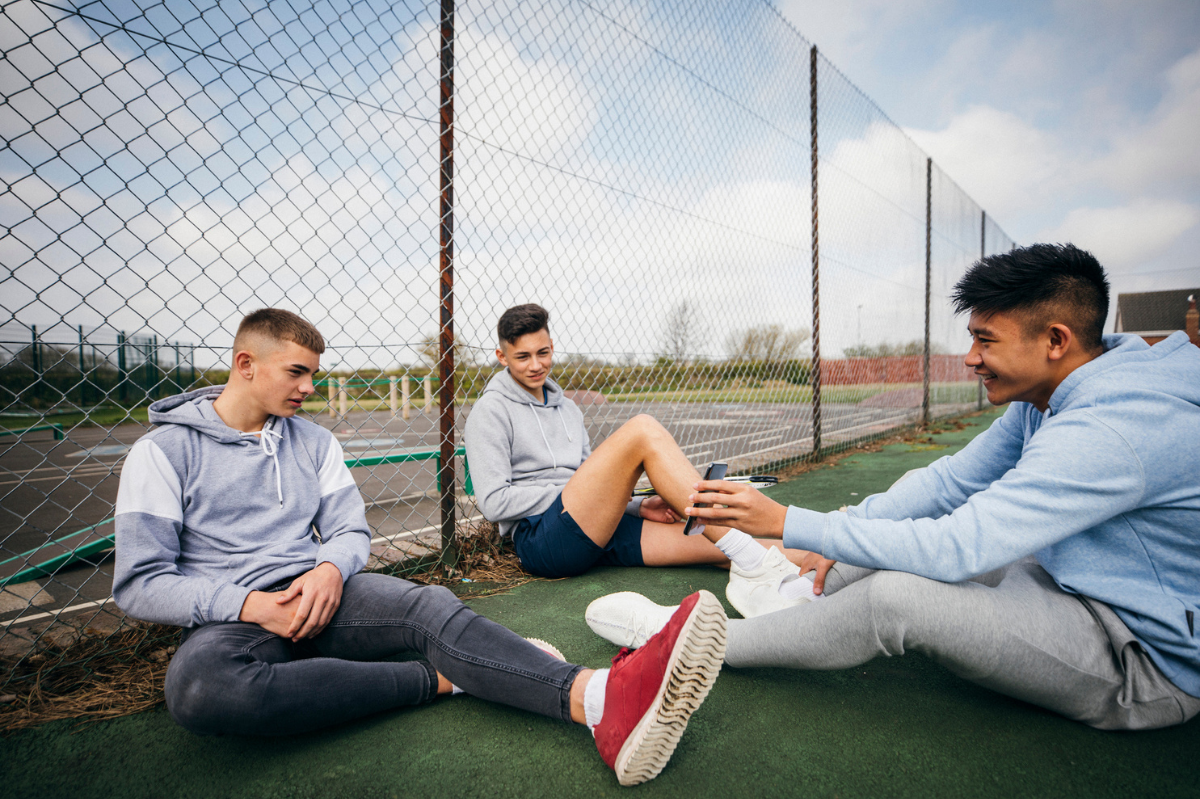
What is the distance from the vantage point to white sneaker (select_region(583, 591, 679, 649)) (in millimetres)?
1569

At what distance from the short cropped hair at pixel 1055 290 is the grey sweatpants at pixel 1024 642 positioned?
1.98 ft

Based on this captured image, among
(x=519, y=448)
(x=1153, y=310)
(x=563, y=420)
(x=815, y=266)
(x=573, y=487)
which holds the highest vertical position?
(x=1153, y=310)

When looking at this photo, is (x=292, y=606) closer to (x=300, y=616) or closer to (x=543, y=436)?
(x=300, y=616)

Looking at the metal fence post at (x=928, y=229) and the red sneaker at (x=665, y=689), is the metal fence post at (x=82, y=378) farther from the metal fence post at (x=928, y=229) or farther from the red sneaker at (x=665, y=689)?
the metal fence post at (x=928, y=229)

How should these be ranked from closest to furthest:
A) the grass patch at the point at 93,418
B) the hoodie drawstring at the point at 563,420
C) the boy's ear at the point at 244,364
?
the boy's ear at the point at 244,364
the grass patch at the point at 93,418
the hoodie drawstring at the point at 563,420

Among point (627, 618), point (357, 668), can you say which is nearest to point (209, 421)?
point (357, 668)

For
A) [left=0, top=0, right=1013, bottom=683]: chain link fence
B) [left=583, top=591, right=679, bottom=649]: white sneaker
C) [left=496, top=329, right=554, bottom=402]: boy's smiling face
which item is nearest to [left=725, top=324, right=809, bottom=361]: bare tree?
[left=0, top=0, right=1013, bottom=683]: chain link fence

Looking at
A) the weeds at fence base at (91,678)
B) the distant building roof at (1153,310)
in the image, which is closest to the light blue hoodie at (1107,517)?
the weeds at fence base at (91,678)

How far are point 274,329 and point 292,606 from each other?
0.76 m

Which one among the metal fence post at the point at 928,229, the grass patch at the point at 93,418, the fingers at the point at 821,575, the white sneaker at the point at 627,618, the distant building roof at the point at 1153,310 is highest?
the distant building roof at the point at 1153,310

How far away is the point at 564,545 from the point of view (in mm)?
2164

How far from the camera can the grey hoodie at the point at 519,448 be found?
2.24 m

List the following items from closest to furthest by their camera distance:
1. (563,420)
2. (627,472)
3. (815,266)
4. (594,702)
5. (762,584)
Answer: (594,702) < (762,584) < (627,472) < (563,420) < (815,266)

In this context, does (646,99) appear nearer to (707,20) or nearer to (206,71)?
(707,20)
